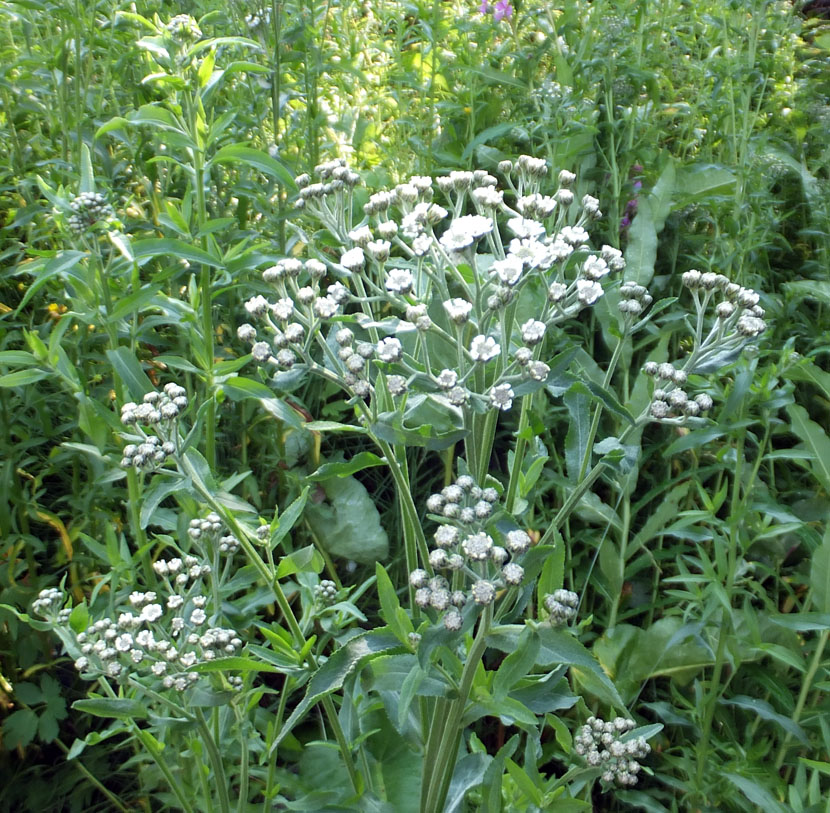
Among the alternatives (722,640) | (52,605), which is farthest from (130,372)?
(722,640)

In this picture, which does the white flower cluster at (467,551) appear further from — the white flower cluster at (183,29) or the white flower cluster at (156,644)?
the white flower cluster at (183,29)

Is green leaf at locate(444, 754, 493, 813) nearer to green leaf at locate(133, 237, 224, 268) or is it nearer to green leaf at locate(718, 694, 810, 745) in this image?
green leaf at locate(718, 694, 810, 745)

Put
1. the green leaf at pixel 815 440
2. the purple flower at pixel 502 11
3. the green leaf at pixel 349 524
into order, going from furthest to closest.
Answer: the purple flower at pixel 502 11, the green leaf at pixel 349 524, the green leaf at pixel 815 440

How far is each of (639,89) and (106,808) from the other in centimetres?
300

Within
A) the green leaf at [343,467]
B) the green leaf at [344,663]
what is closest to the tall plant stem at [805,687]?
the green leaf at [344,663]

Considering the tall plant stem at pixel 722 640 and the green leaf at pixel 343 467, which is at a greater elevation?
the green leaf at pixel 343 467

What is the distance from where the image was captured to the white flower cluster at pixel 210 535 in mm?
1705

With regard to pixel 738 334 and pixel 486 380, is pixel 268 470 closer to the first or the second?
pixel 486 380

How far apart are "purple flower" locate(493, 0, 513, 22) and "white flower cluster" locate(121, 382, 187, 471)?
7.67 feet

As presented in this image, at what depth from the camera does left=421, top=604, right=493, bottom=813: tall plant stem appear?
4.55 ft

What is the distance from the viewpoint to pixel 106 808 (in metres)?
2.55

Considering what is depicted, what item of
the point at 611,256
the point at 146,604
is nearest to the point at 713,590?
the point at 611,256

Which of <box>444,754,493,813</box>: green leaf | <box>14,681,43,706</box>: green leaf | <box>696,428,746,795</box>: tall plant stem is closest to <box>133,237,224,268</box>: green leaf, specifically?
<box>444,754,493,813</box>: green leaf

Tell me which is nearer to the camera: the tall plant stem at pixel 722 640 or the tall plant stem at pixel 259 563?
the tall plant stem at pixel 259 563
